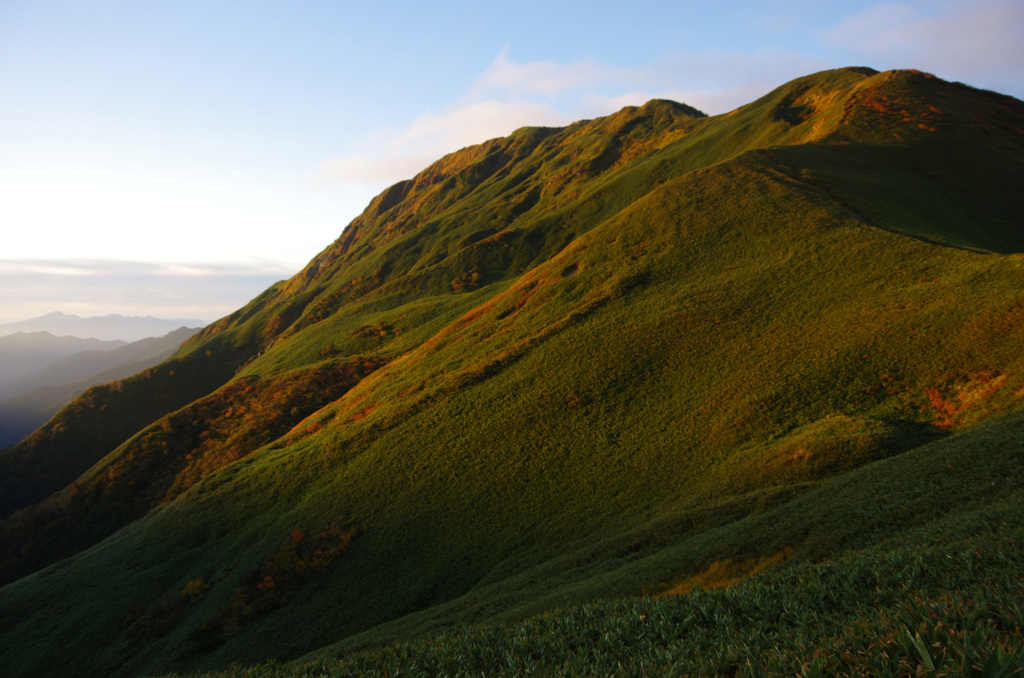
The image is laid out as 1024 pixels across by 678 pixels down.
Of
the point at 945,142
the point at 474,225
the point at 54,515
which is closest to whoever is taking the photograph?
the point at 54,515

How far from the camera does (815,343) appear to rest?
139ft

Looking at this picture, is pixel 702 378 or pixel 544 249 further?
pixel 544 249

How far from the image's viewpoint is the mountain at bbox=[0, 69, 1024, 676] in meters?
12.4

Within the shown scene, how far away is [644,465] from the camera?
3809cm

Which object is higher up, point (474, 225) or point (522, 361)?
point (474, 225)

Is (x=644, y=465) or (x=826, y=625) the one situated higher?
(x=826, y=625)

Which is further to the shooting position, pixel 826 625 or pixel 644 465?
pixel 644 465

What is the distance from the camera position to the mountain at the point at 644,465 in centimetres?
1235

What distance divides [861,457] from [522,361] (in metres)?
33.7

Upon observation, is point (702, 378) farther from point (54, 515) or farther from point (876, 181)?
point (54, 515)

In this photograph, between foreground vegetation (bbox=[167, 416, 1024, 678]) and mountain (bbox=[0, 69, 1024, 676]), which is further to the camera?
mountain (bbox=[0, 69, 1024, 676])

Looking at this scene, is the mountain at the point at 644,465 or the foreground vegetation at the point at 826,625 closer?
the foreground vegetation at the point at 826,625

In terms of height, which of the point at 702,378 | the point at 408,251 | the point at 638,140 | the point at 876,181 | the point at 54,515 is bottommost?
the point at 54,515

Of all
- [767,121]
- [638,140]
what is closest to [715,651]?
[767,121]
